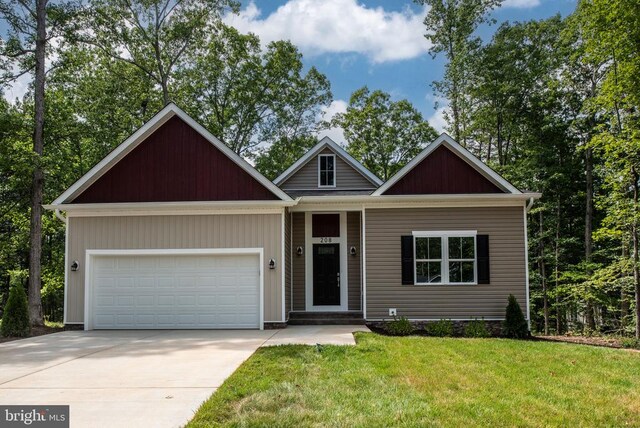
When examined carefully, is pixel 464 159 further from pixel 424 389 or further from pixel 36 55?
pixel 36 55

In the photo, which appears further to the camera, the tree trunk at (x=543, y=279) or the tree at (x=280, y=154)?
the tree at (x=280, y=154)

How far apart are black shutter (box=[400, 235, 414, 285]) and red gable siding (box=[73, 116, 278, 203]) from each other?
142 inches

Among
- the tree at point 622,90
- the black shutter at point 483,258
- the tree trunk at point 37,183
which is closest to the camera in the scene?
the black shutter at point 483,258

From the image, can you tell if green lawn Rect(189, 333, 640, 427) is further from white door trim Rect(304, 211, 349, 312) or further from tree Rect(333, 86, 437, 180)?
tree Rect(333, 86, 437, 180)

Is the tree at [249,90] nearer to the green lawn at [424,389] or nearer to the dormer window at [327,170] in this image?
the dormer window at [327,170]

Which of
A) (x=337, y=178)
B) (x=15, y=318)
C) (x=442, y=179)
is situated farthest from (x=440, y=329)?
(x=15, y=318)

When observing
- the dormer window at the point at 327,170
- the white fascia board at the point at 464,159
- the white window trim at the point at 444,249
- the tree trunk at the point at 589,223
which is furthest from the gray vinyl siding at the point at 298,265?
the tree trunk at the point at 589,223

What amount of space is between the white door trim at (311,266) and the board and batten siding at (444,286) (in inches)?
50.3

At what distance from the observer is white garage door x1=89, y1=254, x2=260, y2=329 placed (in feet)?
41.7

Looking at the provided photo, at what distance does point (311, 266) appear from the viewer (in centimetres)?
1438

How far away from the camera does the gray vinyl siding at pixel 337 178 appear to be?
16.5 metres

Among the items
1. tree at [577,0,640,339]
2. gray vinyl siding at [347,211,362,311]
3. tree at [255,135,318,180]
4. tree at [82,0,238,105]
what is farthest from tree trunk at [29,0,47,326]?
tree at [577,0,640,339]

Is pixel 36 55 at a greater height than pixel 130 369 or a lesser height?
greater

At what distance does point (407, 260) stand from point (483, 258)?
75.7 inches
